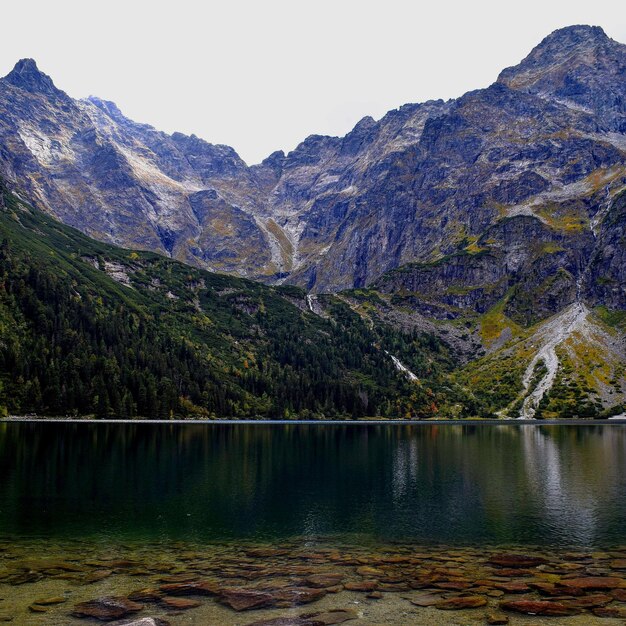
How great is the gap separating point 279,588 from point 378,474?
59.1 meters

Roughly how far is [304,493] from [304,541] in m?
24.4

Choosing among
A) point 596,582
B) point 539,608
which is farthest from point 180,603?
point 596,582

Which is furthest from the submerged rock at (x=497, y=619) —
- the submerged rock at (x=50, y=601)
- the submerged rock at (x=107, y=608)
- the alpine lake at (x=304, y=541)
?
the submerged rock at (x=50, y=601)

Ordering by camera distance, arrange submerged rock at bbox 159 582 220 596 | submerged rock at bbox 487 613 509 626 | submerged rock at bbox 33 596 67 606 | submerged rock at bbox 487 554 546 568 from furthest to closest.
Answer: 1. submerged rock at bbox 487 554 546 568
2. submerged rock at bbox 159 582 220 596
3. submerged rock at bbox 33 596 67 606
4. submerged rock at bbox 487 613 509 626

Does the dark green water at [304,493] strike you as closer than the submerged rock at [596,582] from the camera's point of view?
No

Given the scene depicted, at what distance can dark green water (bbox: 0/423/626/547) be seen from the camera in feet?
167

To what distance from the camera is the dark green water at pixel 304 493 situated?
5091 centimetres

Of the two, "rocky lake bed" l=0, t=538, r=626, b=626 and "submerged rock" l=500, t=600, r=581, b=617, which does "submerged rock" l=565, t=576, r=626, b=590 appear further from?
"submerged rock" l=500, t=600, r=581, b=617

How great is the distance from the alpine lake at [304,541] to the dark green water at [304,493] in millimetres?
364

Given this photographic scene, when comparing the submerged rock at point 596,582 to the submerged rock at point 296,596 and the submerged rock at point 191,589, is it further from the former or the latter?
the submerged rock at point 191,589

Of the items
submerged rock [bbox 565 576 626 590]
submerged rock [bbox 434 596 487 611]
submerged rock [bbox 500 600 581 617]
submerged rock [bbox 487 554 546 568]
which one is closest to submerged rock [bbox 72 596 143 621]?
submerged rock [bbox 434 596 487 611]

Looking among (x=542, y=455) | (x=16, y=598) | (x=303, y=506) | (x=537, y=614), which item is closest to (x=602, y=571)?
(x=537, y=614)

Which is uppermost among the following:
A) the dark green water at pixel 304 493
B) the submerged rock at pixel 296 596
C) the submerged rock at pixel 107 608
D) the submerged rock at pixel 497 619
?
the submerged rock at pixel 107 608

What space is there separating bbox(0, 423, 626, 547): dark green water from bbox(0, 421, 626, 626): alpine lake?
0.36m
